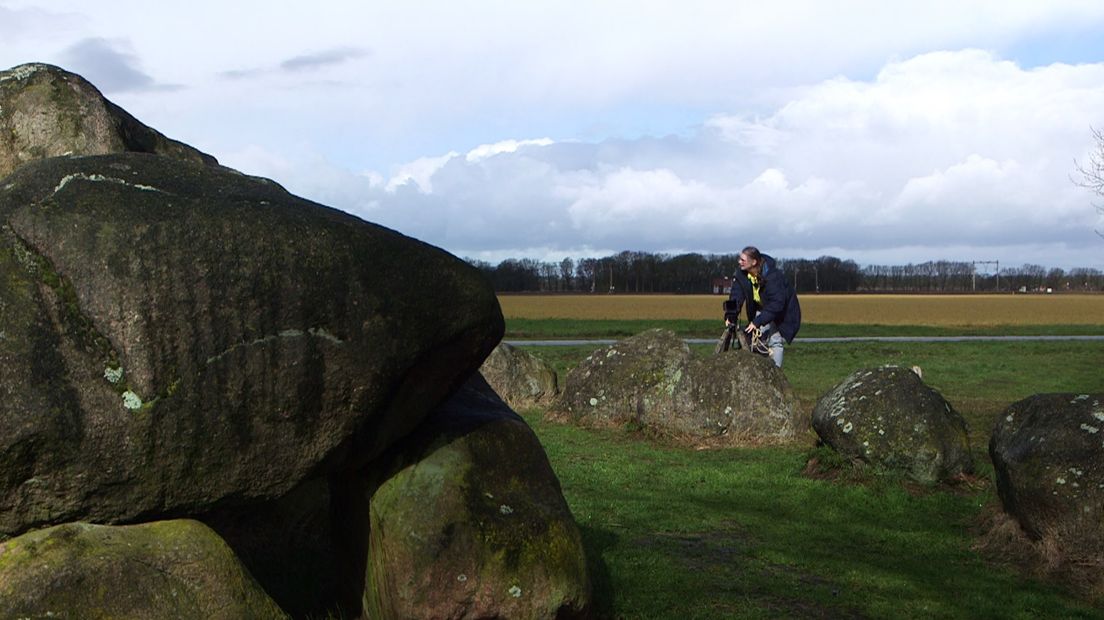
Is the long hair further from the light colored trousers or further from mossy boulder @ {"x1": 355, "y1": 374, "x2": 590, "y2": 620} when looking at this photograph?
mossy boulder @ {"x1": 355, "y1": 374, "x2": 590, "y2": 620}

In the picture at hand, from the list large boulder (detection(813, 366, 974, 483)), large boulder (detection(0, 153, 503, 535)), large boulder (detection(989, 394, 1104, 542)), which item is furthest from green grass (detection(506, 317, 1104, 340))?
large boulder (detection(0, 153, 503, 535))

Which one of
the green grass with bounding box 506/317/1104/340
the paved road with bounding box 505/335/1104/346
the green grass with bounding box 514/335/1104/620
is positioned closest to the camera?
the green grass with bounding box 514/335/1104/620

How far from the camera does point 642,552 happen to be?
9.13 m

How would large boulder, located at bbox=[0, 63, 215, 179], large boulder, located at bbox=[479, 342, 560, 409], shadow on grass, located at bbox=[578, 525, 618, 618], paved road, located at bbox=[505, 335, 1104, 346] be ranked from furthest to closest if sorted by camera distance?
paved road, located at bbox=[505, 335, 1104, 346], large boulder, located at bbox=[479, 342, 560, 409], large boulder, located at bbox=[0, 63, 215, 179], shadow on grass, located at bbox=[578, 525, 618, 618]

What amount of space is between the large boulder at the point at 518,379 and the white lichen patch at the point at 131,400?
12628mm

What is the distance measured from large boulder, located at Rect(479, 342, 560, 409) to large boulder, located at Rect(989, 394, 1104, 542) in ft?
33.0

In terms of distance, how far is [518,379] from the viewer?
18.7 meters

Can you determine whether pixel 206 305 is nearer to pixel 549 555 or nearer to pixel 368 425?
pixel 368 425

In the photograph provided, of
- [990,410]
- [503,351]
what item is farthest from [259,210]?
[990,410]

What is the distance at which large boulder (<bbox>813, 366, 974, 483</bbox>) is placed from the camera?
1165 centimetres

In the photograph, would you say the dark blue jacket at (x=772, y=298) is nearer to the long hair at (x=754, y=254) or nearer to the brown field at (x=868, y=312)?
the long hair at (x=754, y=254)

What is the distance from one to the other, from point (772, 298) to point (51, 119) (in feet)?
32.8

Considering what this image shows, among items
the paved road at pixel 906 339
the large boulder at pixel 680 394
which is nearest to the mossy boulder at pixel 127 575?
the large boulder at pixel 680 394

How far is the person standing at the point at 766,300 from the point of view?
15.6 metres
